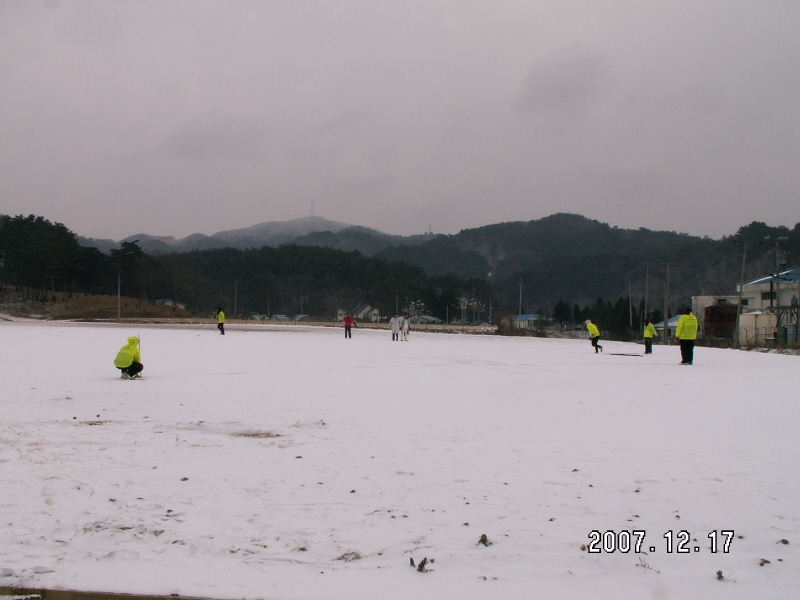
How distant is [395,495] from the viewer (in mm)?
4992

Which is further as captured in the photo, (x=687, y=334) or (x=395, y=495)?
(x=687, y=334)

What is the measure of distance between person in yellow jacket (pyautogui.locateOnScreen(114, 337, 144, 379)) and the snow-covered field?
1.80m

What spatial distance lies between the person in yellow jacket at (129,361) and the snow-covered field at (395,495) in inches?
71.1

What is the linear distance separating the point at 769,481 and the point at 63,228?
92.9 meters

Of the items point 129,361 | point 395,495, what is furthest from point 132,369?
point 395,495

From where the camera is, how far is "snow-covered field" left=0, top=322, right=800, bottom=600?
12.2ft

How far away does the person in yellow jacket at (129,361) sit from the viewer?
1183cm

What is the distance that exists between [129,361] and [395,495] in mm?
8611

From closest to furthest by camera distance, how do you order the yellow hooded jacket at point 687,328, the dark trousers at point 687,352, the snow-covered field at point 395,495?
1. the snow-covered field at point 395,495
2. the yellow hooded jacket at point 687,328
3. the dark trousers at point 687,352

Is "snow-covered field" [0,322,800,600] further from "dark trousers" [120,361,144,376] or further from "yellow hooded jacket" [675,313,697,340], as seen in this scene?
"yellow hooded jacket" [675,313,697,340]

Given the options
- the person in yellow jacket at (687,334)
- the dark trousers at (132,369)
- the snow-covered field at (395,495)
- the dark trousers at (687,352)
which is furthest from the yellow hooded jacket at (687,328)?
the dark trousers at (132,369)

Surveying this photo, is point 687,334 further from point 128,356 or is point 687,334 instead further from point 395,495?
point 395,495

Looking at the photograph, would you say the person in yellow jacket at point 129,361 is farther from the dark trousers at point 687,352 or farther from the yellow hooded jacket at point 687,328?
the dark trousers at point 687,352

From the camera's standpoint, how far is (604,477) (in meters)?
5.48
